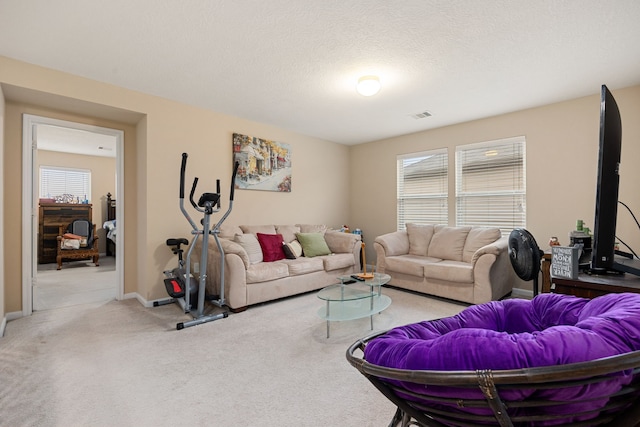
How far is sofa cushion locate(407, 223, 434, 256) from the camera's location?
4.52 meters

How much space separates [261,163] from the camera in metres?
4.57

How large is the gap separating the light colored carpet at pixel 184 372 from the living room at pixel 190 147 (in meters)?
0.84

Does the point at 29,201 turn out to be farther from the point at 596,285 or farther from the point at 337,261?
the point at 596,285

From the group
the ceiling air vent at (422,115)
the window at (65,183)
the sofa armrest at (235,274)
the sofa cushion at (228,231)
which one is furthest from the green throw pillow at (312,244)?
the window at (65,183)

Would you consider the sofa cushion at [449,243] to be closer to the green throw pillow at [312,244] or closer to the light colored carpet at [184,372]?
the light colored carpet at [184,372]

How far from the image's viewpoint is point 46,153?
6.65 metres

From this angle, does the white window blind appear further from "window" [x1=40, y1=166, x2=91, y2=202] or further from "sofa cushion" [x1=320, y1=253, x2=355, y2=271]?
"window" [x1=40, y1=166, x2=91, y2=202]

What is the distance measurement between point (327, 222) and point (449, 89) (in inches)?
121

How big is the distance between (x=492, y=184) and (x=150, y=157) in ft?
15.0

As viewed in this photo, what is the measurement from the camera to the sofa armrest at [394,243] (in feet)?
14.3

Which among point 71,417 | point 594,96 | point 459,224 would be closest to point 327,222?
point 459,224

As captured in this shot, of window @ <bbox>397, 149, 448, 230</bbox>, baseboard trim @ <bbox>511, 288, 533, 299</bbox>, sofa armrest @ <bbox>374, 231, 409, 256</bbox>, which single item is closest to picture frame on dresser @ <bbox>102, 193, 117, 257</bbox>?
sofa armrest @ <bbox>374, 231, 409, 256</bbox>

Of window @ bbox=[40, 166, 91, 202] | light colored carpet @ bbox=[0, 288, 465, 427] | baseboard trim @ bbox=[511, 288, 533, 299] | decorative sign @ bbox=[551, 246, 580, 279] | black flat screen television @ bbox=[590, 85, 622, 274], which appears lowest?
light colored carpet @ bbox=[0, 288, 465, 427]

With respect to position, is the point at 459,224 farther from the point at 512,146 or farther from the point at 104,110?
the point at 104,110
